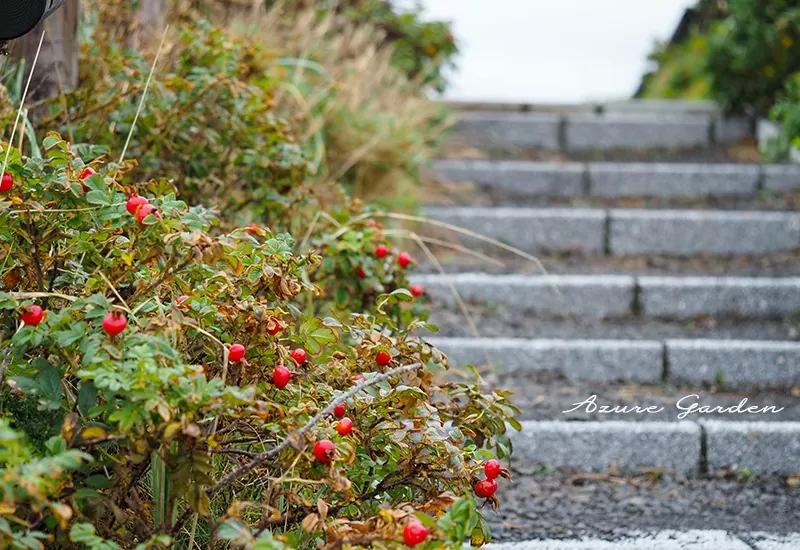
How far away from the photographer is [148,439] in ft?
4.23

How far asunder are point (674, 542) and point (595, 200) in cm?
260

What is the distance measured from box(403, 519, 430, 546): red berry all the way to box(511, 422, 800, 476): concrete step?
1352 millimetres

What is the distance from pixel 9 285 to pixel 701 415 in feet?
6.52

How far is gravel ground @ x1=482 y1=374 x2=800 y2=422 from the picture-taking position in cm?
277

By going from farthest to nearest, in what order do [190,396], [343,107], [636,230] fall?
[636,230], [343,107], [190,396]

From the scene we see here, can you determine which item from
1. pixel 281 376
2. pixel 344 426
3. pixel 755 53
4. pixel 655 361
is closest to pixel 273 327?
pixel 281 376

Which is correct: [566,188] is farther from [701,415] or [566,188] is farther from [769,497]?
[769,497]

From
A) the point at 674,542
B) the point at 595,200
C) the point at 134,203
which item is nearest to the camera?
the point at 134,203

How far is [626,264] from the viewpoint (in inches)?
152

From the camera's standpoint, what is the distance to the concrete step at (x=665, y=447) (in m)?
2.59

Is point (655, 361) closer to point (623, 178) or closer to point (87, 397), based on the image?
point (623, 178)

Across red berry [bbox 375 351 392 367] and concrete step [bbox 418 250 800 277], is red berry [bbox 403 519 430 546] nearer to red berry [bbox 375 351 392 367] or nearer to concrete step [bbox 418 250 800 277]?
red berry [bbox 375 351 392 367]

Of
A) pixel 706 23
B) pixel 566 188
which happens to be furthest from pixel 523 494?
pixel 706 23

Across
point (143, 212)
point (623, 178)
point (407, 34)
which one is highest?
point (407, 34)
